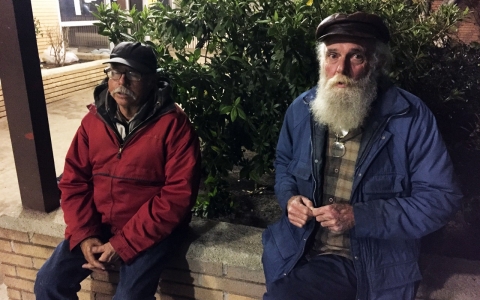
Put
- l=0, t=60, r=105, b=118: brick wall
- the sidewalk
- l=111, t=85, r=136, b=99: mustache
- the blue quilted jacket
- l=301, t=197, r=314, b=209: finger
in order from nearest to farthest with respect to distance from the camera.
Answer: the blue quilted jacket, l=301, t=197, r=314, b=209: finger, the sidewalk, l=111, t=85, r=136, b=99: mustache, l=0, t=60, r=105, b=118: brick wall

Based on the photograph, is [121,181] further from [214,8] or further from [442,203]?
[442,203]

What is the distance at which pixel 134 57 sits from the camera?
209cm

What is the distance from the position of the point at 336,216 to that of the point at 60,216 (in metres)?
1.70

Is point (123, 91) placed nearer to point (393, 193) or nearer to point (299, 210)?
point (299, 210)

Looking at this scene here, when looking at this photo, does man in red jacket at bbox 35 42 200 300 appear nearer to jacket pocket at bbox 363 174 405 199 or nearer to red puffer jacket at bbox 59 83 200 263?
red puffer jacket at bbox 59 83 200 263

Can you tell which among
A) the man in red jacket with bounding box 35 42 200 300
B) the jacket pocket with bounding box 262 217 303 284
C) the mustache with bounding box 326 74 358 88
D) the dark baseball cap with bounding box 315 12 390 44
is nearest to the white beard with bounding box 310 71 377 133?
the mustache with bounding box 326 74 358 88

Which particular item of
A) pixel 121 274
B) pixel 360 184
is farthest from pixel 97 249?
pixel 360 184

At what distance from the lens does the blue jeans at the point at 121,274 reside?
205 centimetres

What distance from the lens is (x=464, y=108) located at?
2469mm

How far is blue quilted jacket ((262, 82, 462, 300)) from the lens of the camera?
5.70 ft

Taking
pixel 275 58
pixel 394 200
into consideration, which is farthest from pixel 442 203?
pixel 275 58

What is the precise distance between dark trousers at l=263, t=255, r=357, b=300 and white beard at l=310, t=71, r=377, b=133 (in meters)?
0.62

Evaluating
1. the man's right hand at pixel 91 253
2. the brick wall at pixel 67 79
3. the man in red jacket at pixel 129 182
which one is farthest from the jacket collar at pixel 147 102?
the brick wall at pixel 67 79

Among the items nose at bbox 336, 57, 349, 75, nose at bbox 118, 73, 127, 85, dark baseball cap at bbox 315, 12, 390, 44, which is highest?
dark baseball cap at bbox 315, 12, 390, 44
